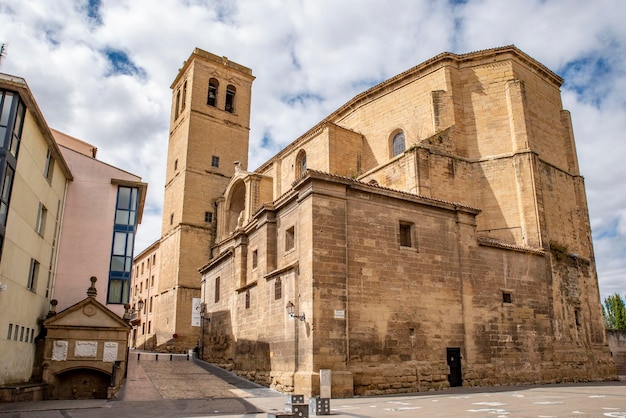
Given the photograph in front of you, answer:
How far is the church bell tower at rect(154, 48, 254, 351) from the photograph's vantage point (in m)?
32.0

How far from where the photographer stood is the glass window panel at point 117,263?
61.9 ft

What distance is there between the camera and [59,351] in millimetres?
15672

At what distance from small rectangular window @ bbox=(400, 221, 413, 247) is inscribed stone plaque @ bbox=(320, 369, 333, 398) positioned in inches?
202

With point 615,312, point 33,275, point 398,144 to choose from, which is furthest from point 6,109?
point 615,312

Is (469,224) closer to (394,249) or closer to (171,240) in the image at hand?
(394,249)

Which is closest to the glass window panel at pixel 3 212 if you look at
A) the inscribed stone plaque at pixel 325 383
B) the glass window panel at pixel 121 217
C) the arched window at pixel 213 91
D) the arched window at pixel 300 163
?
the glass window panel at pixel 121 217

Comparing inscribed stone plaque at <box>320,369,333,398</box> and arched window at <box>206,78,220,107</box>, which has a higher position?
arched window at <box>206,78,220,107</box>

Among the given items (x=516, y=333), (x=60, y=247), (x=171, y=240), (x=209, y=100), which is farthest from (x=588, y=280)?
(x=209, y=100)

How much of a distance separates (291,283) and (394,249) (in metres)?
3.38

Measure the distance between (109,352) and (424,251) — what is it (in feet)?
35.0

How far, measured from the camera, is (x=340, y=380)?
13266 millimetres

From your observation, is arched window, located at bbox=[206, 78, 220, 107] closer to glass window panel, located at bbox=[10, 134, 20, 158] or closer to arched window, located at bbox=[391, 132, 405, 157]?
arched window, located at bbox=[391, 132, 405, 157]

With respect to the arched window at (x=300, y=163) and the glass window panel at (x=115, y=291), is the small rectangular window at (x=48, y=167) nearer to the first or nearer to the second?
the glass window panel at (x=115, y=291)

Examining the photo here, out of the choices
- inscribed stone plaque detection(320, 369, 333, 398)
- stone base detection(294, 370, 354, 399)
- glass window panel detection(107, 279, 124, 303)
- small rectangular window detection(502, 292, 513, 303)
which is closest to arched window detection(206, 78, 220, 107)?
glass window panel detection(107, 279, 124, 303)
